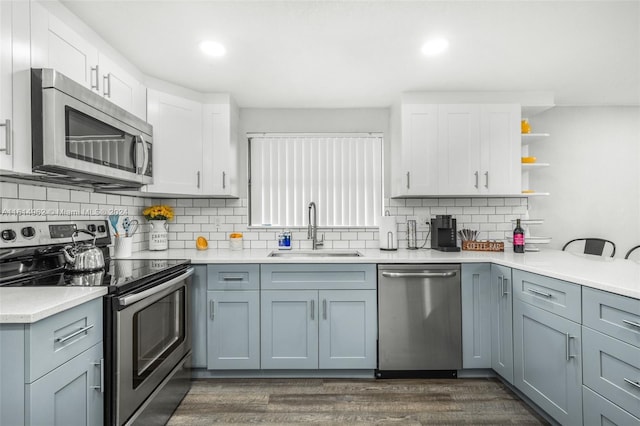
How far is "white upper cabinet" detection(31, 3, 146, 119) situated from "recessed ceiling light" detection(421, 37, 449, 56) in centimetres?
192

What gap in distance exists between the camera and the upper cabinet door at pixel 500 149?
2.96 metres

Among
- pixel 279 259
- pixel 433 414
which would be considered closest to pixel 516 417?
pixel 433 414

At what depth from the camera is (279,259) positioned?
2518mm

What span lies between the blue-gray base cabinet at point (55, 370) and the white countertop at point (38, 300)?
0.04 meters

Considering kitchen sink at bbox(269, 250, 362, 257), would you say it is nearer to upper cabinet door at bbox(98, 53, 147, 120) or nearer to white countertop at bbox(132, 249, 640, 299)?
white countertop at bbox(132, 249, 640, 299)

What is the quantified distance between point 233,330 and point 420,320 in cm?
135

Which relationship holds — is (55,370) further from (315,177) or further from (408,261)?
(315,177)

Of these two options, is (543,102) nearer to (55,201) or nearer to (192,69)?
(192,69)

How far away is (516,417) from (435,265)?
3.30 ft

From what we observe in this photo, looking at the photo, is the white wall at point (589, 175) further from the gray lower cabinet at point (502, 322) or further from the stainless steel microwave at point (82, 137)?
the stainless steel microwave at point (82, 137)

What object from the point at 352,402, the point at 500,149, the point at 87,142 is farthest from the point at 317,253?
the point at 87,142

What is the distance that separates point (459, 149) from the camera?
2.96 metres

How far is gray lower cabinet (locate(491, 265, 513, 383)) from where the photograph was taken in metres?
2.29

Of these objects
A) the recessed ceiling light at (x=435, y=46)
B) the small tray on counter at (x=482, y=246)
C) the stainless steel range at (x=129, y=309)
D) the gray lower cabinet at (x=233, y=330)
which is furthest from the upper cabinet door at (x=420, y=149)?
the stainless steel range at (x=129, y=309)
